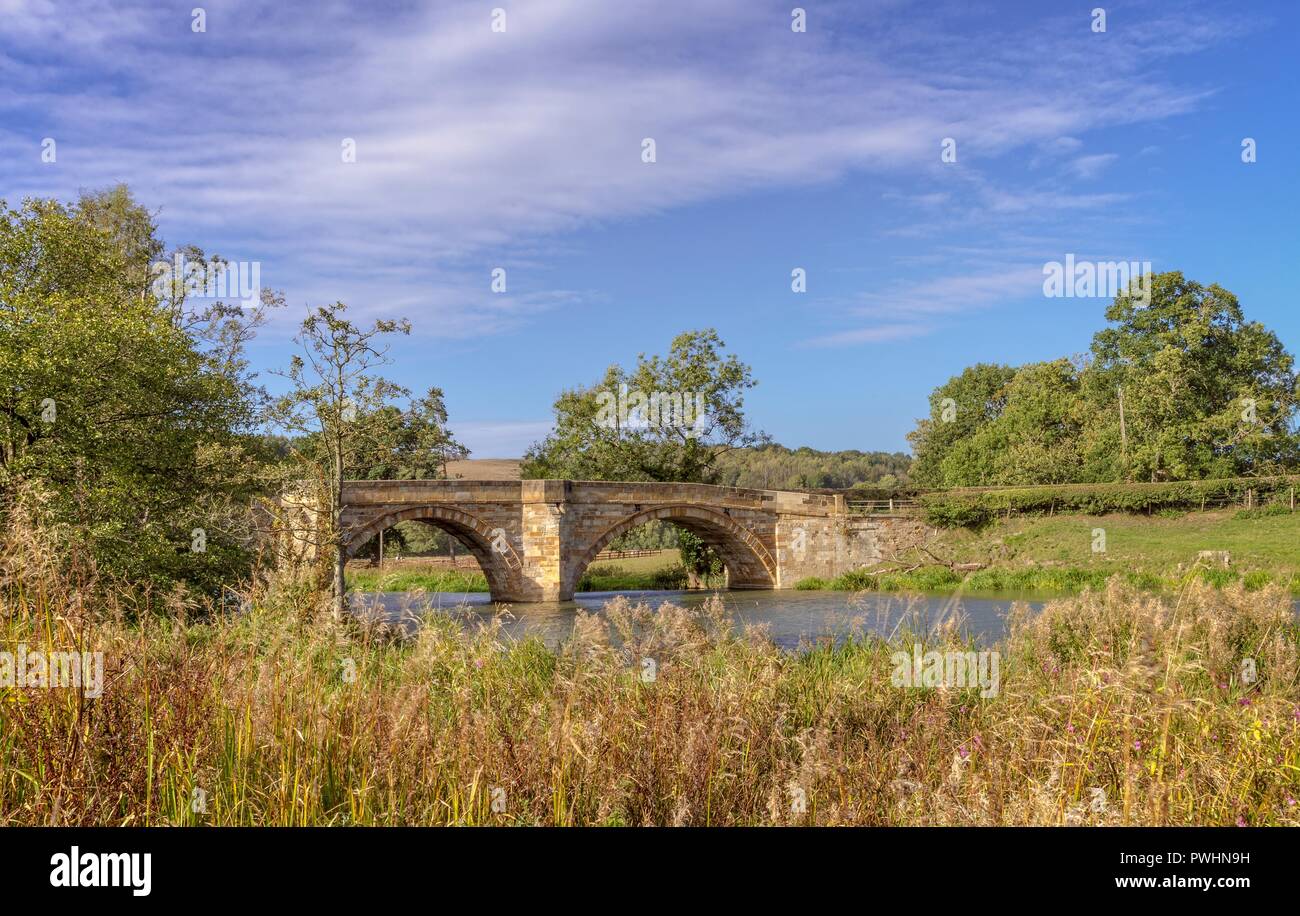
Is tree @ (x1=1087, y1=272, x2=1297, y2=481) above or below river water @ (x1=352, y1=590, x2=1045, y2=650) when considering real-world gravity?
above

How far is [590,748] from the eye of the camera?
4.23m

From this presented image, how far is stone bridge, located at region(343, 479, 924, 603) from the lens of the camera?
28.4 m

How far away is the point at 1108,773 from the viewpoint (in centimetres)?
461

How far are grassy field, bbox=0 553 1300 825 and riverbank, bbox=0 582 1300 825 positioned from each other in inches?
0.6

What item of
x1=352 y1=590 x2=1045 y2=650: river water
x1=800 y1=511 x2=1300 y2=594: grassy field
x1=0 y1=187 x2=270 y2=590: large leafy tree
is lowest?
x1=352 y1=590 x2=1045 y2=650: river water

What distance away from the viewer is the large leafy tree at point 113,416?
1456cm

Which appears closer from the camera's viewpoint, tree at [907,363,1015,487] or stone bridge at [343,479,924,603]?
stone bridge at [343,479,924,603]

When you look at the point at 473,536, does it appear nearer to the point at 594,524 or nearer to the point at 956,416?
the point at 594,524

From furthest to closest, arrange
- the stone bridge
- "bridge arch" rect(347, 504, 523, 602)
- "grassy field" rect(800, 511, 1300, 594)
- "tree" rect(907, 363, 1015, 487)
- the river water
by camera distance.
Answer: "tree" rect(907, 363, 1015, 487) → the stone bridge → "bridge arch" rect(347, 504, 523, 602) → "grassy field" rect(800, 511, 1300, 594) → the river water

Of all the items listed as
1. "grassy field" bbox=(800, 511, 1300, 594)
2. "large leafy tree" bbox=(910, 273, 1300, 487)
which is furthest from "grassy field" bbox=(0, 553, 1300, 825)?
"large leafy tree" bbox=(910, 273, 1300, 487)

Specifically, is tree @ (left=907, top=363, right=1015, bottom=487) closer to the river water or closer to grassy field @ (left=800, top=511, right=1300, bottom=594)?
grassy field @ (left=800, top=511, right=1300, bottom=594)

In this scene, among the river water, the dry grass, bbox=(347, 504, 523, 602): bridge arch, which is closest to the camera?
the dry grass

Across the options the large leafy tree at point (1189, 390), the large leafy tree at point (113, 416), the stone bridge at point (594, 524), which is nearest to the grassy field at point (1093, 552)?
the stone bridge at point (594, 524)
